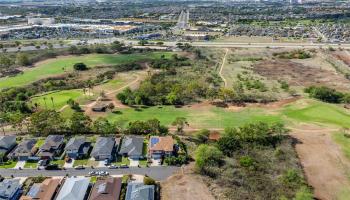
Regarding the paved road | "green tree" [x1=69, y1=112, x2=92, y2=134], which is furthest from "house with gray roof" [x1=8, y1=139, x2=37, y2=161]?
"green tree" [x1=69, y1=112, x2=92, y2=134]

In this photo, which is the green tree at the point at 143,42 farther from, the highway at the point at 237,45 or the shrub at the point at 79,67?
the shrub at the point at 79,67

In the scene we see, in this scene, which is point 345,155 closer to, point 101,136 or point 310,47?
point 101,136

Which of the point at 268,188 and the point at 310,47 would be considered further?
the point at 310,47

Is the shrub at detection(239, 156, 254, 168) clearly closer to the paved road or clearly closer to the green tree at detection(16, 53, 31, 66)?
the paved road

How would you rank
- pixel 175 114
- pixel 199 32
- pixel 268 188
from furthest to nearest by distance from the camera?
1. pixel 199 32
2. pixel 175 114
3. pixel 268 188

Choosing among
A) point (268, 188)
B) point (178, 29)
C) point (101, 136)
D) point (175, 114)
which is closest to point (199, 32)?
point (178, 29)
